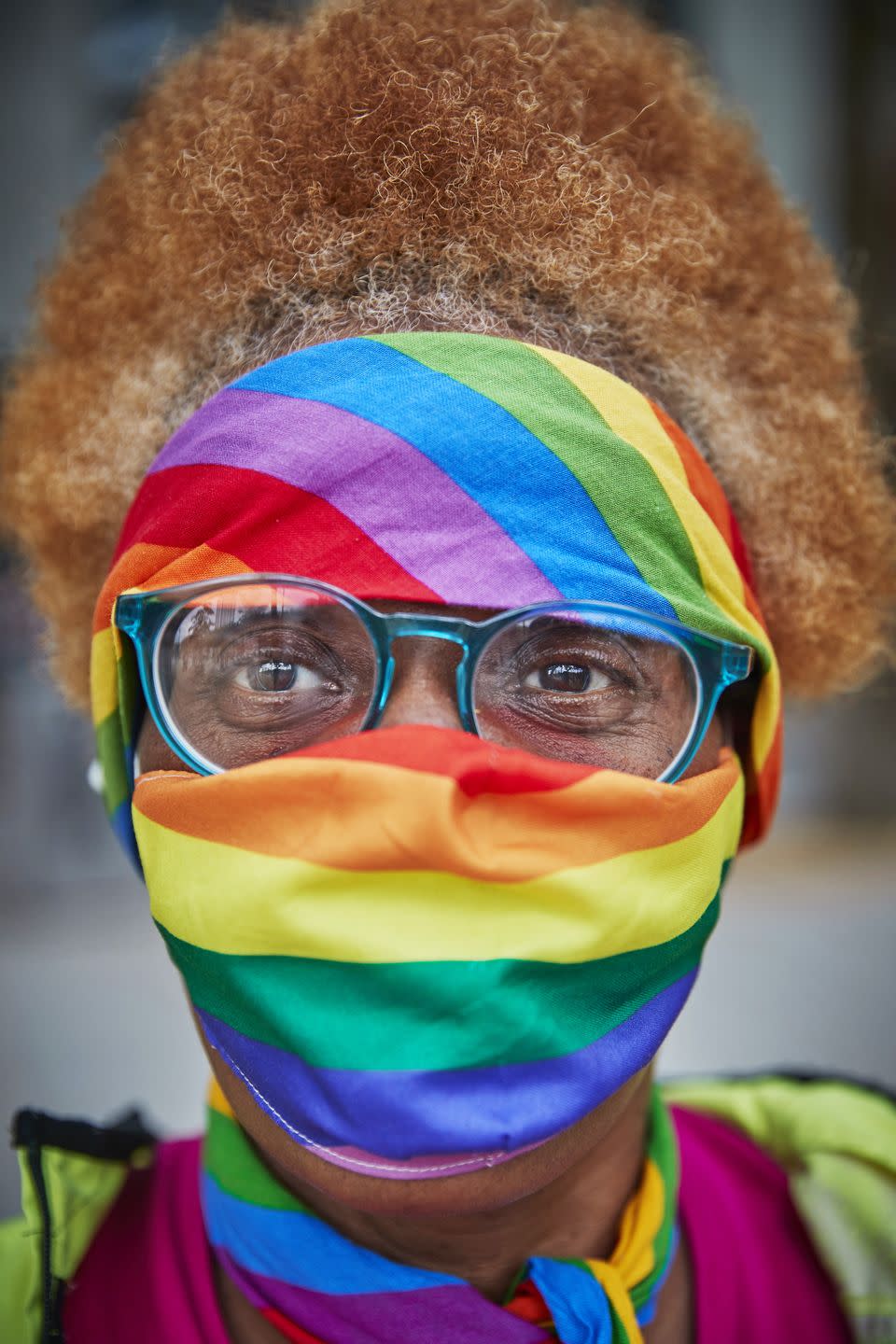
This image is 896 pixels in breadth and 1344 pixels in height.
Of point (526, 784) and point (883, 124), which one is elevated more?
point (883, 124)

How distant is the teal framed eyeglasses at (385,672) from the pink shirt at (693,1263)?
2.43 feet

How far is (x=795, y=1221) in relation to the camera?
176 centimetres

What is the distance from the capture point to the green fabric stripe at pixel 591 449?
3.93 ft

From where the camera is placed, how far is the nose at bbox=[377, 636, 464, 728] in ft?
3.86

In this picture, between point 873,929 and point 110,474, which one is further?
point 873,929

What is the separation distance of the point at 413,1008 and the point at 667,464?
0.68 m

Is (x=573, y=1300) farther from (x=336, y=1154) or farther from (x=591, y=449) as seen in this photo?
(x=591, y=449)

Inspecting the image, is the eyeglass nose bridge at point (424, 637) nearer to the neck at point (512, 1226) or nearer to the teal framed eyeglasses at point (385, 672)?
the teal framed eyeglasses at point (385, 672)

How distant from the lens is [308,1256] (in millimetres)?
1279

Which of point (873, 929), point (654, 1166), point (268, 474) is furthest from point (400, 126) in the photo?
point (873, 929)

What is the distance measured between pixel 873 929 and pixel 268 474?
4.14m

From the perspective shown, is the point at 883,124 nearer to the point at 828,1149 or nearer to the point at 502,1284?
the point at 828,1149

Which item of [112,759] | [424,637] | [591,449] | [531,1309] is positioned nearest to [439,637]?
[424,637]

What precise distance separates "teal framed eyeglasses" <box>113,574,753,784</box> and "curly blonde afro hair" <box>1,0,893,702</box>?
0.37 m
